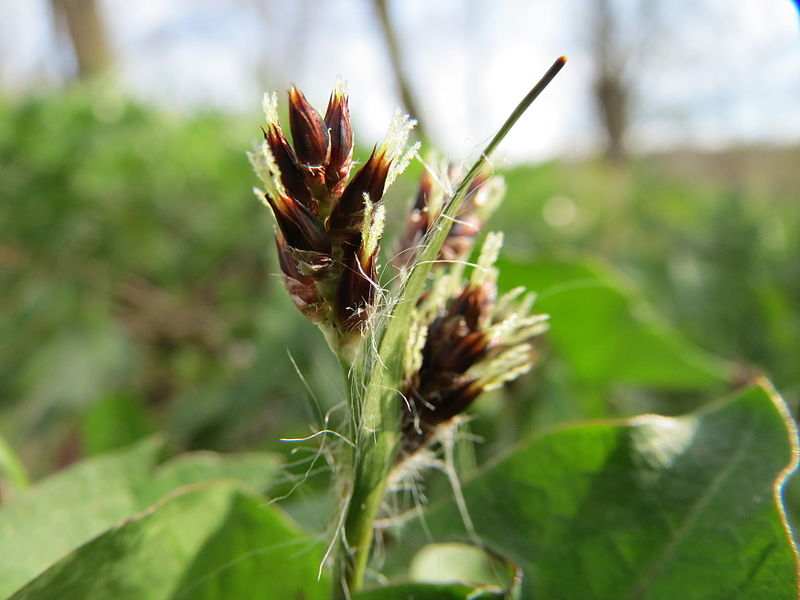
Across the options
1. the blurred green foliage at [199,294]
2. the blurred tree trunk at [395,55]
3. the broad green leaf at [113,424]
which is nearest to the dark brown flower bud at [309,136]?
the blurred green foliage at [199,294]

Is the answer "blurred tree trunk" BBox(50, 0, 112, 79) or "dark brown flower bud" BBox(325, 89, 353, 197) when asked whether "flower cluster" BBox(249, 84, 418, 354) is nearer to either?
"dark brown flower bud" BBox(325, 89, 353, 197)

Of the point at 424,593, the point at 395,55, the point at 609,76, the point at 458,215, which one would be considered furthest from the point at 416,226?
the point at 609,76

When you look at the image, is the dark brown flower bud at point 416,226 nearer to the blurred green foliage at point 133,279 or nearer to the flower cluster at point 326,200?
the flower cluster at point 326,200

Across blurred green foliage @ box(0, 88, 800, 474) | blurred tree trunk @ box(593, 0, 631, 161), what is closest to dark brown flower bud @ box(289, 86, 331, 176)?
blurred green foliage @ box(0, 88, 800, 474)

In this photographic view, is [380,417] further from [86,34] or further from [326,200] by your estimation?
[86,34]

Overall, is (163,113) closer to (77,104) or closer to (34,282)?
(77,104)
